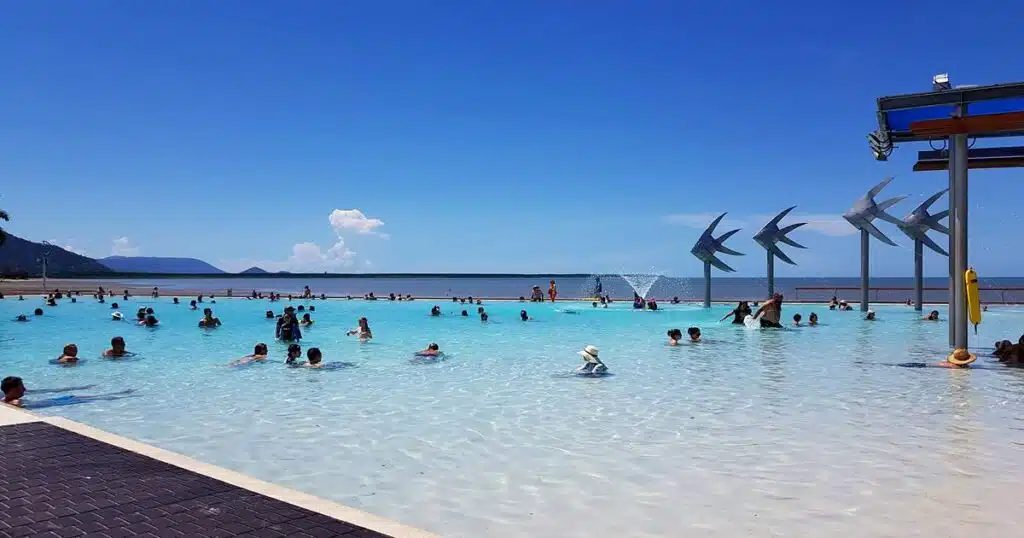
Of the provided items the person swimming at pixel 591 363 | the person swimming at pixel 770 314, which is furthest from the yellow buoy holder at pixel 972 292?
the person swimming at pixel 770 314

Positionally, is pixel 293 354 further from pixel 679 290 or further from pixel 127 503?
pixel 679 290

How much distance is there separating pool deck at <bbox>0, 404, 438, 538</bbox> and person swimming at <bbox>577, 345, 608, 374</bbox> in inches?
333

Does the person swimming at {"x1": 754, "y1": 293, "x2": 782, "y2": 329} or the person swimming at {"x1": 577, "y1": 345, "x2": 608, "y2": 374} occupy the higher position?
the person swimming at {"x1": 754, "y1": 293, "x2": 782, "y2": 329}

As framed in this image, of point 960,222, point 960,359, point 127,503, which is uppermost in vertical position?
point 960,222

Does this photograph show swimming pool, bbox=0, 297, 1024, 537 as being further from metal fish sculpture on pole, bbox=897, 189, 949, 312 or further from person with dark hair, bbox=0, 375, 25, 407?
metal fish sculpture on pole, bbox=897, 189, 949, 312

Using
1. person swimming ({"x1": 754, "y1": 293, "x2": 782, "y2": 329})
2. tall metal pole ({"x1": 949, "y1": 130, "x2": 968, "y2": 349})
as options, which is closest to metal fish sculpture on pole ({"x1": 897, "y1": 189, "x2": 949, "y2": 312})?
person swimming ({"x1": 754, "y1": 293, "x2": 782, "y2": 329})

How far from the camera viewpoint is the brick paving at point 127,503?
14.5ft

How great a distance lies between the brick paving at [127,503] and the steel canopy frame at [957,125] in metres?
13.0

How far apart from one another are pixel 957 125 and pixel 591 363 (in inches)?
325

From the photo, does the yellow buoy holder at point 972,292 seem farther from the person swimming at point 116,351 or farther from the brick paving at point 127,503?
the person swimming at point 116,351

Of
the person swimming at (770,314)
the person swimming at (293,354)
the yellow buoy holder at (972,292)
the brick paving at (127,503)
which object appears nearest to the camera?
the brick paving at (127,503)

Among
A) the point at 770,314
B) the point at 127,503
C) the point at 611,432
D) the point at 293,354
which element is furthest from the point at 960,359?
the point at 127,503

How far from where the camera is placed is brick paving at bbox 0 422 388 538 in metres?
4.43

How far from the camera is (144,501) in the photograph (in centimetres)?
496
